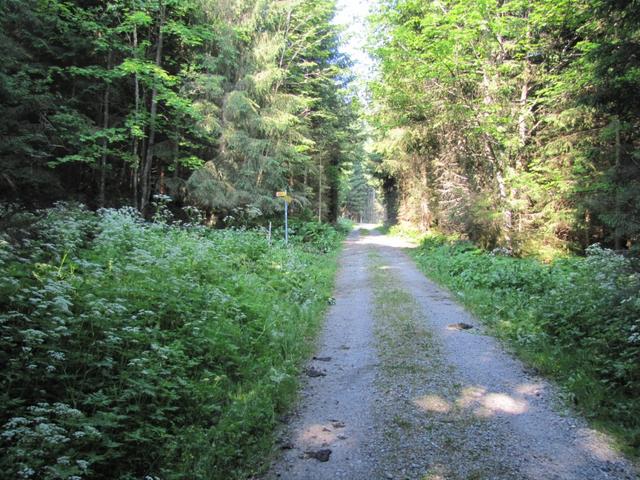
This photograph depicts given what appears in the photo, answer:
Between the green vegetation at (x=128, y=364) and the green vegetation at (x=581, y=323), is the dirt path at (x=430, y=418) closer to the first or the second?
the green vegetation at (x=581, y=323)

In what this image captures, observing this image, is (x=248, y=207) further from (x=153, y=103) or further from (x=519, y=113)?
(x=519, y=113)

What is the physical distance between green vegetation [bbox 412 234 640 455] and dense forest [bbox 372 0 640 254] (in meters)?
2.50

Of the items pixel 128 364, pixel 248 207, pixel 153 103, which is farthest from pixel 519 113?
pixel 128 364

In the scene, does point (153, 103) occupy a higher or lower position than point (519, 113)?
higher

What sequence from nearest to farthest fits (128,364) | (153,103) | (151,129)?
(128,364) < (153,103) < (151,129)

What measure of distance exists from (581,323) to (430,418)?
11.8 ft

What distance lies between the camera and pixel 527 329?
684cm

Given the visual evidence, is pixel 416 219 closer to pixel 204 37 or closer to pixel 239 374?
pixel 204 37

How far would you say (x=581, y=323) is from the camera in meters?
6.25

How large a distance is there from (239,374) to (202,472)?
1.81 metres

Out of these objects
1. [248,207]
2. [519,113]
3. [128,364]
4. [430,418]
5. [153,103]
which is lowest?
[430,418]

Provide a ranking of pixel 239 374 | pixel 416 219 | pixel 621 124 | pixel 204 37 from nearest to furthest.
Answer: pixel 239 374
pixel 621 124
pixel 204 37
pixel 416 219

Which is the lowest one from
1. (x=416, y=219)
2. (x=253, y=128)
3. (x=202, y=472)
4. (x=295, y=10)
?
(x=202, y=472)

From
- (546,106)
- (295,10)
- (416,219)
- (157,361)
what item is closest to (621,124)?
(546,106)
